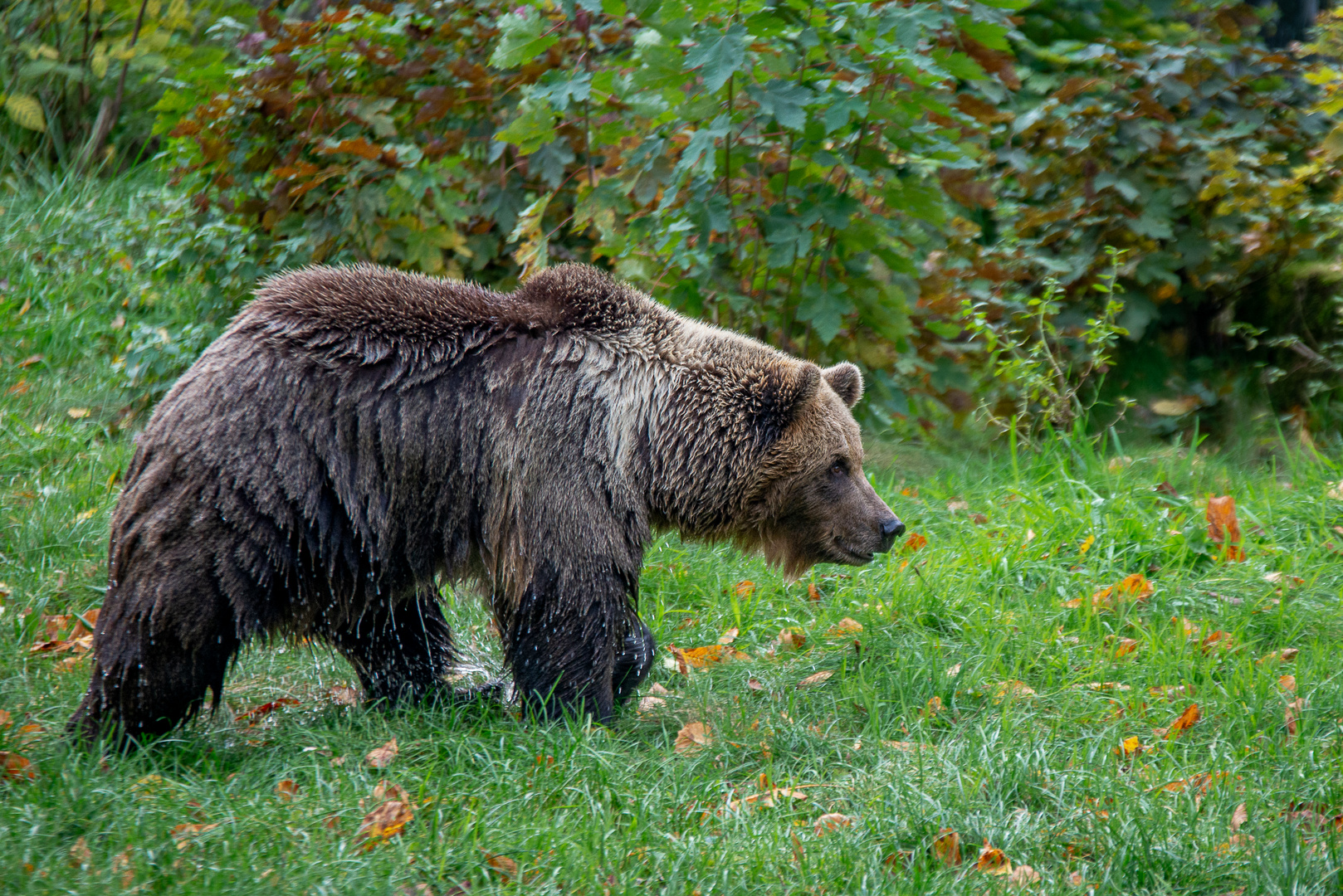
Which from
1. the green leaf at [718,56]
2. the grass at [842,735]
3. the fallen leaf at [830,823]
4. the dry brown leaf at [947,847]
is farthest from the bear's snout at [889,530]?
the green leaf at [718,56]

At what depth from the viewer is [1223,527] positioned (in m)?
5.51

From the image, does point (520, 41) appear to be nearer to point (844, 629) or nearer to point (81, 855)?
point (844, 629)

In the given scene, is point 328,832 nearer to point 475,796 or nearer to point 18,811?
point 475,796

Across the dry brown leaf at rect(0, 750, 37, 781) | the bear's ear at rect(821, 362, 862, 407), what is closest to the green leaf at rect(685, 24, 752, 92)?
the bear's ear at rect(821, 362, 862, 407)

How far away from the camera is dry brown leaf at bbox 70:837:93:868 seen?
316 cm

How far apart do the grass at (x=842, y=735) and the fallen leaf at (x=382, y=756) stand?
0.04 metres

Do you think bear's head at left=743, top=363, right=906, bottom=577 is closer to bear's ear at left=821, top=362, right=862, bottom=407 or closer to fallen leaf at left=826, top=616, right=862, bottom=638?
bear's ear at left=821, top=362, right=862, bottom=407

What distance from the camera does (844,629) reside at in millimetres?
5102

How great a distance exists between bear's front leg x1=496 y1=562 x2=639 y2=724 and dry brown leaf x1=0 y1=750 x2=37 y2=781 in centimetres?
164

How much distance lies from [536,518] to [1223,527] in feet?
11.5

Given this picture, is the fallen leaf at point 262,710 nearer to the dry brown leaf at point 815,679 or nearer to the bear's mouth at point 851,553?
the dry brown leaf at point 815,679

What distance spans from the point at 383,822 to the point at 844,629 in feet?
7.84

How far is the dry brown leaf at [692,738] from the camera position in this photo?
13.6 ft

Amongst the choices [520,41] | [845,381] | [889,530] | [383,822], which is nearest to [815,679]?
[889,530]
